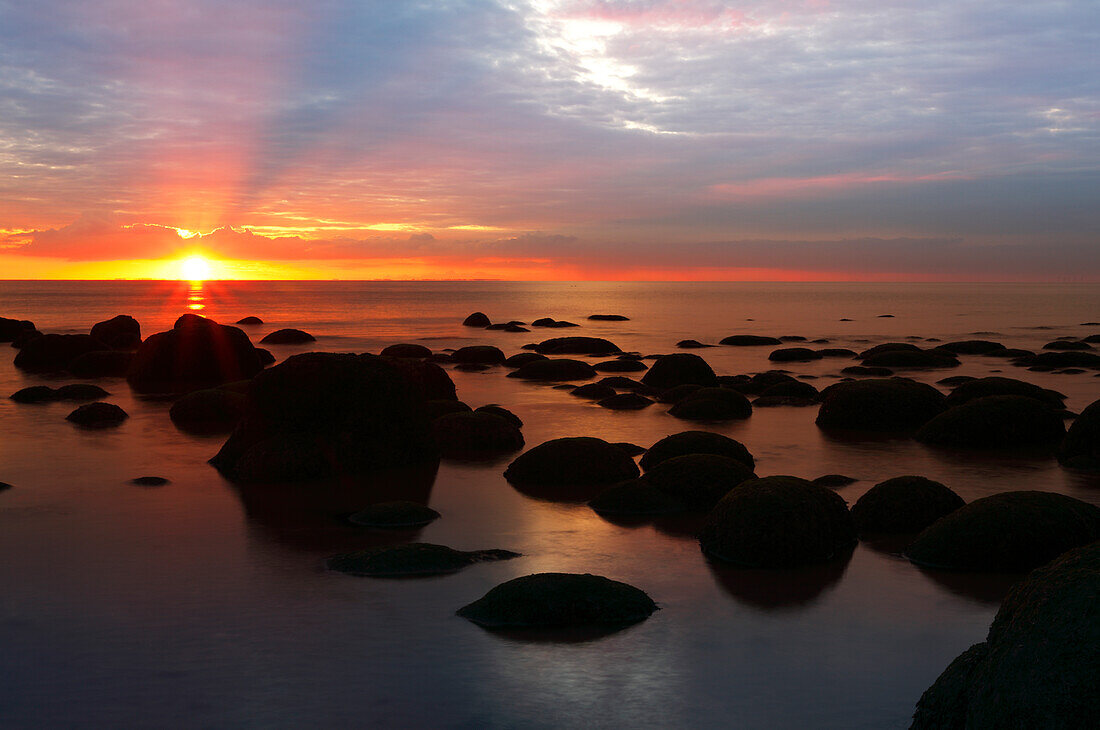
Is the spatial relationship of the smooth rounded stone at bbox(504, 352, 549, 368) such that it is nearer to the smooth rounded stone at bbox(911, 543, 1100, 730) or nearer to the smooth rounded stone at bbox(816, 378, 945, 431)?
the smooth rounded stone at bbox(816, 378, 945, 431)

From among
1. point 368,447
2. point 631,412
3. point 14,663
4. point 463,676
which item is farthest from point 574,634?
point 631,412

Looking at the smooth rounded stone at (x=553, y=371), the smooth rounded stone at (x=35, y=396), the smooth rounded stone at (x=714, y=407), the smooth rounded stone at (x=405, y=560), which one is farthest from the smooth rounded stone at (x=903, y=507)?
the smooth rounded stone at (x=35, y=396)

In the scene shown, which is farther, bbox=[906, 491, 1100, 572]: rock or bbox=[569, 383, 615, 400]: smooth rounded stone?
bbox=[569, 383, 615, 400]: smooth rounded stone

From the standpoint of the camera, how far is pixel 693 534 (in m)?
18.3

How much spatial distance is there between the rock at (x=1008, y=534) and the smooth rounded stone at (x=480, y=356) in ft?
144

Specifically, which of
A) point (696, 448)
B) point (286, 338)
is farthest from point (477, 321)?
point (696, 448)

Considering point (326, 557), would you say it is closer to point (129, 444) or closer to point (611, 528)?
point (611, 528)

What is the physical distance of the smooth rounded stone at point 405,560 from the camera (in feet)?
51.0

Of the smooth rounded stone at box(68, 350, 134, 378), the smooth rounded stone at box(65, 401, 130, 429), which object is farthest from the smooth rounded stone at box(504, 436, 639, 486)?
the smooth rounded stone at box(68, 350, 134, 378)

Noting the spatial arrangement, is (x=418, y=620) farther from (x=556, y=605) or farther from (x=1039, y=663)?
(x=1039, y=663)

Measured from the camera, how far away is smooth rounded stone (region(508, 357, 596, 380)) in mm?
50094

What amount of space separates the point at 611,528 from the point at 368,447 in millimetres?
8312

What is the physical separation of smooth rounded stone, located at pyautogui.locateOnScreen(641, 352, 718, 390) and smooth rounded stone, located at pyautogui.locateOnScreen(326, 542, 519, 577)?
91.3 feet

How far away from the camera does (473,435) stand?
92.3 feet
